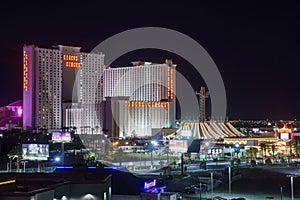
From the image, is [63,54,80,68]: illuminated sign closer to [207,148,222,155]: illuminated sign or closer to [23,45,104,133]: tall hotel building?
[23,45,104,133]: tall hotel building

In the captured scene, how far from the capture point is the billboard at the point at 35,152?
86.9 ft

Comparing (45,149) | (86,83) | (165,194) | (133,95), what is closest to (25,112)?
(86,83)

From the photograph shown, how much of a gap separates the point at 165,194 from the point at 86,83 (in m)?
55.0

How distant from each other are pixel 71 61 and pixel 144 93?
62.7 ft

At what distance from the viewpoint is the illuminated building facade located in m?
69.6

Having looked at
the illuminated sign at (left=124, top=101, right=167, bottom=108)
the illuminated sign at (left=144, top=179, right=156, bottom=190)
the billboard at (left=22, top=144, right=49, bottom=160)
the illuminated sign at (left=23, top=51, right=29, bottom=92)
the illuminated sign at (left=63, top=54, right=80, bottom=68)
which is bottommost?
the illuminated sign at (left=144, top=179, right=156, bottom=190)

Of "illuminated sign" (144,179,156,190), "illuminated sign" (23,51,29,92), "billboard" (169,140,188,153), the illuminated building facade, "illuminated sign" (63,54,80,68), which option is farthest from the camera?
"illuminated sign" (63,54,80,68)

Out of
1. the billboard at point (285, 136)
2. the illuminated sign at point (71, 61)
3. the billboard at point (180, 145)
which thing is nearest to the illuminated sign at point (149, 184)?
the billboard at point (180, 145)

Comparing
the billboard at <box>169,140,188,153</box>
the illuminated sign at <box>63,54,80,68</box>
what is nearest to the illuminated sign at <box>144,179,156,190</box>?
the billboard at <box>169,140,188,153</box>

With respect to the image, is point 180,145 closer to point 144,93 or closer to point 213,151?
point 213,151

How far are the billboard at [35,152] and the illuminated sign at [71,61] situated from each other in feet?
144

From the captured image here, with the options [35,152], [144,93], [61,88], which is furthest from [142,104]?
[35,152]

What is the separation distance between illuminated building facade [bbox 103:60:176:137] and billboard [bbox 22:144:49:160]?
39.8 m

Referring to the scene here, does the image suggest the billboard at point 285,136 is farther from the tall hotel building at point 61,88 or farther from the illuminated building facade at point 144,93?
the tall hotel building at point 61,88
